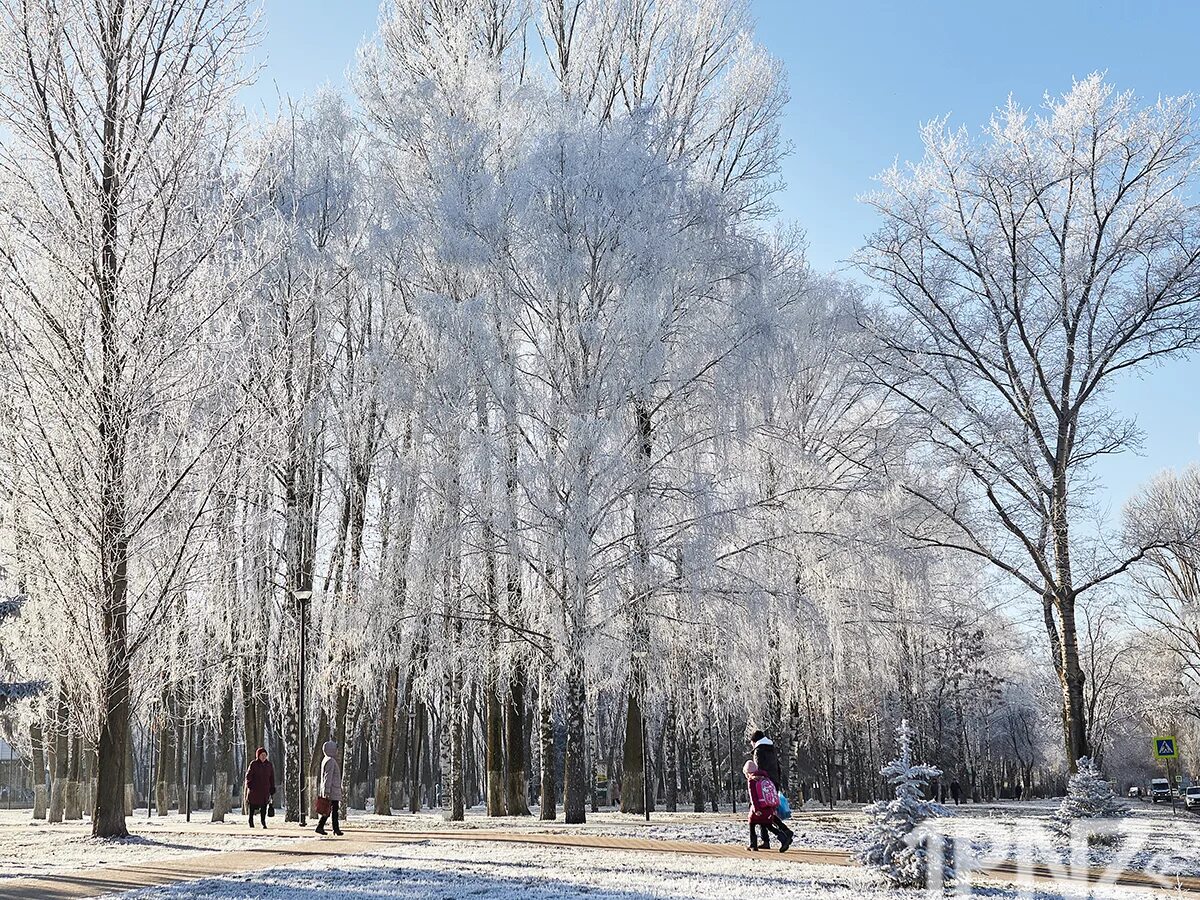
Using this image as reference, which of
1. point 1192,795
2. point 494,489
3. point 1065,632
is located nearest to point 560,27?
point 494,489

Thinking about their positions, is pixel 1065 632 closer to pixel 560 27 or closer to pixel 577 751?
pixel 577 751

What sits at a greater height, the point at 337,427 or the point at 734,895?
the point at 337,427

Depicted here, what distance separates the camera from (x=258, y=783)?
22.7 m

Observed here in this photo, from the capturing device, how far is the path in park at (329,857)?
11.6m

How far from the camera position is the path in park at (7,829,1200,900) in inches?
Result: 457

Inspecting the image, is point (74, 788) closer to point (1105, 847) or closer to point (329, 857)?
point (329, 857)

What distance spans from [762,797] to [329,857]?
18.7 feet

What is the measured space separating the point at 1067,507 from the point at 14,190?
21.0m

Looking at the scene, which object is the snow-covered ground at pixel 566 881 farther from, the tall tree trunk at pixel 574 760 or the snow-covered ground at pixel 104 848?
the tall tree trunk at pixel 574 760

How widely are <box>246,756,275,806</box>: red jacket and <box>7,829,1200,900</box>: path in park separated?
13.9 feet

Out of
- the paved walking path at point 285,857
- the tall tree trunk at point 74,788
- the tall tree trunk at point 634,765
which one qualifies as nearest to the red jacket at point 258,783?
the paved walking path at point 285,857

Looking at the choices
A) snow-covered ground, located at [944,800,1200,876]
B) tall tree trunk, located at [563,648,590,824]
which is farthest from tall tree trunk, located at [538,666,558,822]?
snow-covered ground, located at [944,800,1200,876]

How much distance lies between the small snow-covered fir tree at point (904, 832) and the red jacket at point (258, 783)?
1464 centimetres

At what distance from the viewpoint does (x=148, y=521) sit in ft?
56.5
